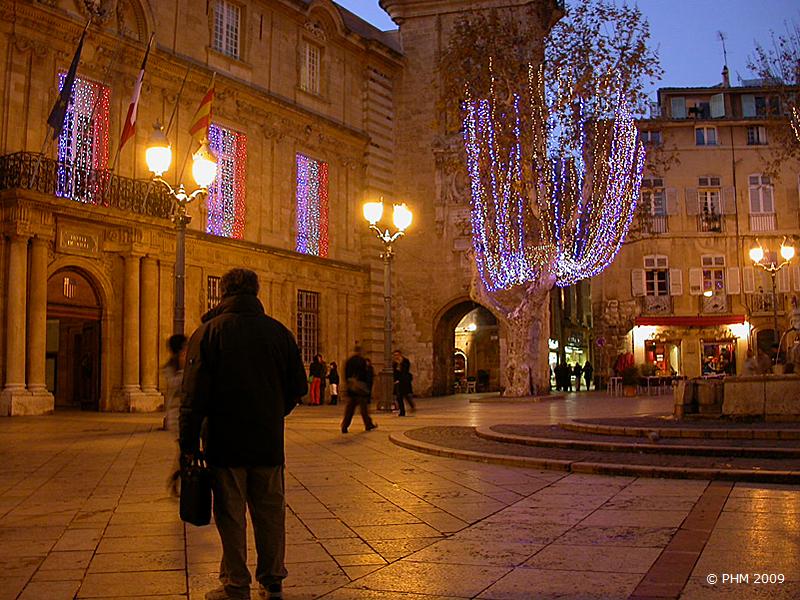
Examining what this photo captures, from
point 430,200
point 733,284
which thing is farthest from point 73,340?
point 733,284

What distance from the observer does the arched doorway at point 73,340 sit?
68.2 ft

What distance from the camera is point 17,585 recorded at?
4762mm

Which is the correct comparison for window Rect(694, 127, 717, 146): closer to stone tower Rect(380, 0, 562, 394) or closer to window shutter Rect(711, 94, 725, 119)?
window shutter Rect(711, 94, 725, 119)

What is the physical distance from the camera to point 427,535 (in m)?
6.08

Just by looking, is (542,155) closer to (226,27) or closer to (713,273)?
(226,27)

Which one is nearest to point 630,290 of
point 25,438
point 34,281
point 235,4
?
point 235,4

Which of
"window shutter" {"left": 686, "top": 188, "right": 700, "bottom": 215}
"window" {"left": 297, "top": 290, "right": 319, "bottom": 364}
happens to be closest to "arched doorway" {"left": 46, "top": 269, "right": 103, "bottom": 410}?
"window" {"left": 297, "top": 290, "right": 319, "bottom": 364}

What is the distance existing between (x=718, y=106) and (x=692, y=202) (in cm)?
522

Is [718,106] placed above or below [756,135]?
above

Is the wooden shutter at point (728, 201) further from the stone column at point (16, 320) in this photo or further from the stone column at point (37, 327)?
the stone column at point (16, 320)

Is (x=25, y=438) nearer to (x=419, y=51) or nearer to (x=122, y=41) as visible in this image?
(x=122, y=41)

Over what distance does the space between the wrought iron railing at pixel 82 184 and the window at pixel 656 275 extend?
2246 cm

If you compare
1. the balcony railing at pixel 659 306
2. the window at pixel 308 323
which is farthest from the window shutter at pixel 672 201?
the window at pixel 308 323

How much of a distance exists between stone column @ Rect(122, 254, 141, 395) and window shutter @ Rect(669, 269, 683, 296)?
2382 cm
